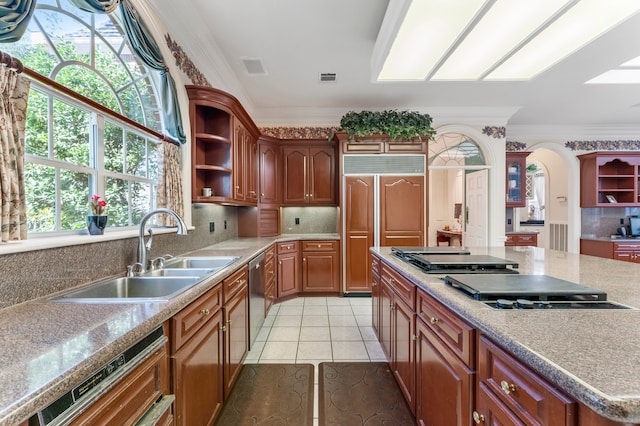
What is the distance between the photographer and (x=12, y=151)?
111 centimetres

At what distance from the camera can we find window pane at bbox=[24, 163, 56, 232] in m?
1.34

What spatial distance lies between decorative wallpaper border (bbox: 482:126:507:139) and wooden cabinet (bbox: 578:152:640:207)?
1.96 m

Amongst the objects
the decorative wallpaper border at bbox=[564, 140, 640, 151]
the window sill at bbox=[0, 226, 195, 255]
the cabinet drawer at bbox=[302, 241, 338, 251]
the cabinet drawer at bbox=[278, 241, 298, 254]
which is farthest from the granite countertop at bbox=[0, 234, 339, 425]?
the decorative wallpaper border at bbox=[564, 140, 640, 151]

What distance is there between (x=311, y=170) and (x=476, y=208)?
9.94ft

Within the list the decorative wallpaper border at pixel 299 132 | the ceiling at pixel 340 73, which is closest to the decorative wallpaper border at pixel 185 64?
the ceiling at pixel 340 73

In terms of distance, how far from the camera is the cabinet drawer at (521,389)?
67 cm

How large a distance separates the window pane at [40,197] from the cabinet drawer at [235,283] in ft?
3.05

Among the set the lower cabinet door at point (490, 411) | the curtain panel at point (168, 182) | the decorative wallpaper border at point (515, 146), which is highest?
the decorative wallpaper border at point (515, 146)

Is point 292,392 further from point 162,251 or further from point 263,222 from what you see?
point 263,222

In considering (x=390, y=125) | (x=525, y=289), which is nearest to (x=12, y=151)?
(x=525, y=289)

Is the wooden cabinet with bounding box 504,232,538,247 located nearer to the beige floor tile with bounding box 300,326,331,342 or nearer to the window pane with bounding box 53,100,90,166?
the beige floor tile with bounding box 300,326,331,342

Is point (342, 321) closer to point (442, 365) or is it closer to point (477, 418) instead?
point (442, 365)

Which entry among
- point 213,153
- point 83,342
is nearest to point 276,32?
point 213,153

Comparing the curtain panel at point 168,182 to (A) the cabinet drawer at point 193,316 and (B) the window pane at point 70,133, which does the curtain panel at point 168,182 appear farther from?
(A) the cabinet drawer at point 193,316
